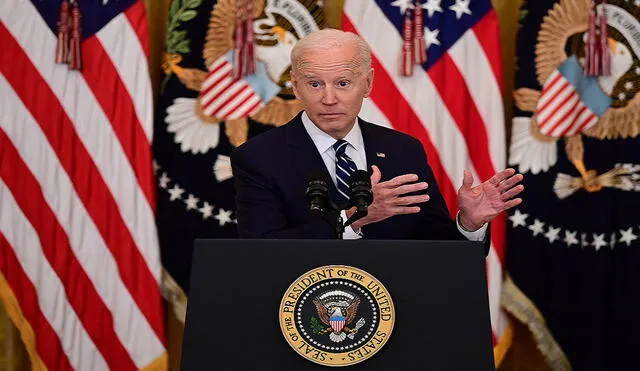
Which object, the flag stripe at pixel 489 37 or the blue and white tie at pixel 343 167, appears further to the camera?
the flag stripe at pixel 489 37

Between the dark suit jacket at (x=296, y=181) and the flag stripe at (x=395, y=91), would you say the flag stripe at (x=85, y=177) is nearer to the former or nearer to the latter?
the flag stripe at (x=395, y=91)

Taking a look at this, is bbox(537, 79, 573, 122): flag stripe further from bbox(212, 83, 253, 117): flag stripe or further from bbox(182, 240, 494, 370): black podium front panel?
bbox(182, 240, 494, 370): black podium front panel

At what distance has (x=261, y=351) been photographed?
157 centimetres

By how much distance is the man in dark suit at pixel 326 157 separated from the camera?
2.28m

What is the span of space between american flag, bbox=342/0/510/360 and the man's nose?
6.02ft

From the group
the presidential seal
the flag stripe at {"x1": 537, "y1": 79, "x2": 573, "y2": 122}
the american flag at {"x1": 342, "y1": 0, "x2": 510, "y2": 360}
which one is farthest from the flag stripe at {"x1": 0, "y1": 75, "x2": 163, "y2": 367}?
the presidential seal

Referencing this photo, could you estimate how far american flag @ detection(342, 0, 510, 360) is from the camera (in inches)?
163

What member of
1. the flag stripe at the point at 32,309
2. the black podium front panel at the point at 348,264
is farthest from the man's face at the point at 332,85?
the flag stripe at the point at 32,309

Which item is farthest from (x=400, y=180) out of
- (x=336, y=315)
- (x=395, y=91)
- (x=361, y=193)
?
(x=395, y=91)

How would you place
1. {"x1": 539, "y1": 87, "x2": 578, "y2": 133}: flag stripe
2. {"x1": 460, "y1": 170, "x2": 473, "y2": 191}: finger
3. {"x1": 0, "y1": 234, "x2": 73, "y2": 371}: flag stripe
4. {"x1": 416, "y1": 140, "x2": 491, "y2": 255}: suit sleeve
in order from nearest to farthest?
{"x1": 460, "y1": 170, "x2": 473, "y2": 191}: finger < {"x1": 416, "y1": 140, "x2": 491, "y2": 255}: suit sleeve < {"x1": 0, "y1": 234, "x2": 73, "y2": 371}: flag stripe < {"x1": 539, "y1": 87, "x2": 578, "y2": 133}: flag stripe

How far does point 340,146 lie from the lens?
7.77 feet

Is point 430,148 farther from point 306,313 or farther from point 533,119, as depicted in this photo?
point 306,313

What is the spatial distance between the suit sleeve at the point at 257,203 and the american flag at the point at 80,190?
1815 millimetres

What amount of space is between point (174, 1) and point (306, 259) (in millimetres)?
2823
